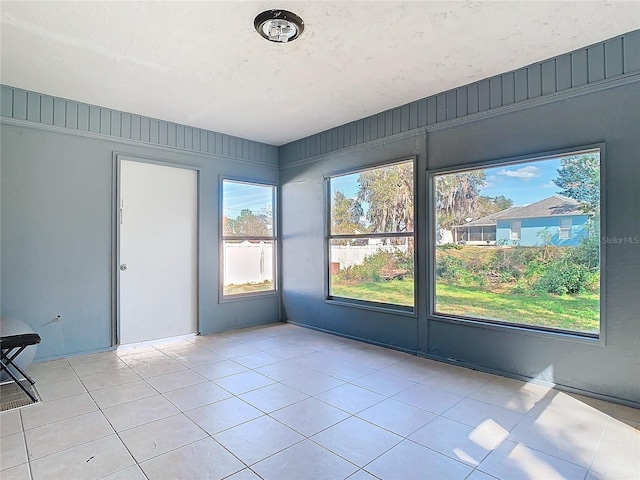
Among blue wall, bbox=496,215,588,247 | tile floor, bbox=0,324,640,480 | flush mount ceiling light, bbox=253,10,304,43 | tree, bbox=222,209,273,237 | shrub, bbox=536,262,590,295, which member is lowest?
tile floor, bbox=0,324,640,480

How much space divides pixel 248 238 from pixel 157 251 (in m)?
1.34

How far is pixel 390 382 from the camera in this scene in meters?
3.23

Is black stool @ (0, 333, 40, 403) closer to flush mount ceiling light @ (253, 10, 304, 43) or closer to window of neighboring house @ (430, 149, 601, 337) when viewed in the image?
flush mount ceiling light @ (253, 10, 304, 43)

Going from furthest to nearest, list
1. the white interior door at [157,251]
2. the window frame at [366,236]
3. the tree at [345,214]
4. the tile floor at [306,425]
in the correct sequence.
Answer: the tree at [345,214], the white interior door at [157,251], the window frame at [366,236], the tile floor at [306,425]

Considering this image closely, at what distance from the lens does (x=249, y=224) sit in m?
5.55

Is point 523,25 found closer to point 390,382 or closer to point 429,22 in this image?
point 429,22

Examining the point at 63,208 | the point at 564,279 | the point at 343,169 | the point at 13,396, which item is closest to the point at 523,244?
the point at 564,279

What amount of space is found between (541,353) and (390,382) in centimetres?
131

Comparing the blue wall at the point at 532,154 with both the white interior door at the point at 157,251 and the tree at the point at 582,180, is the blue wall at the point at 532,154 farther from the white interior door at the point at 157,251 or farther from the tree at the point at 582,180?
the white interior door at the point at 157,251

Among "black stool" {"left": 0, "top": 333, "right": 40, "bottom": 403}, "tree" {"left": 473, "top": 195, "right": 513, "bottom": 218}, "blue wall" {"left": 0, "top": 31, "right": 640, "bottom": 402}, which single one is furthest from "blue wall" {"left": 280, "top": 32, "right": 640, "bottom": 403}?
"black stool" {"left": 0, "top": 333, "right": 40, "bottom": 403}

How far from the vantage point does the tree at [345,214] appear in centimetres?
480

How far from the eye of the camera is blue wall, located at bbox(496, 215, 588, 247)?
3006 millimetres

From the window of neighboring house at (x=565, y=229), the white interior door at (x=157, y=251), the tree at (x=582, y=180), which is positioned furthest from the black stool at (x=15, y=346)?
the tree at (x=582, y=180)

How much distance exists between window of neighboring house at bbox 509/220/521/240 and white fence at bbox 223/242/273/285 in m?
3.52
